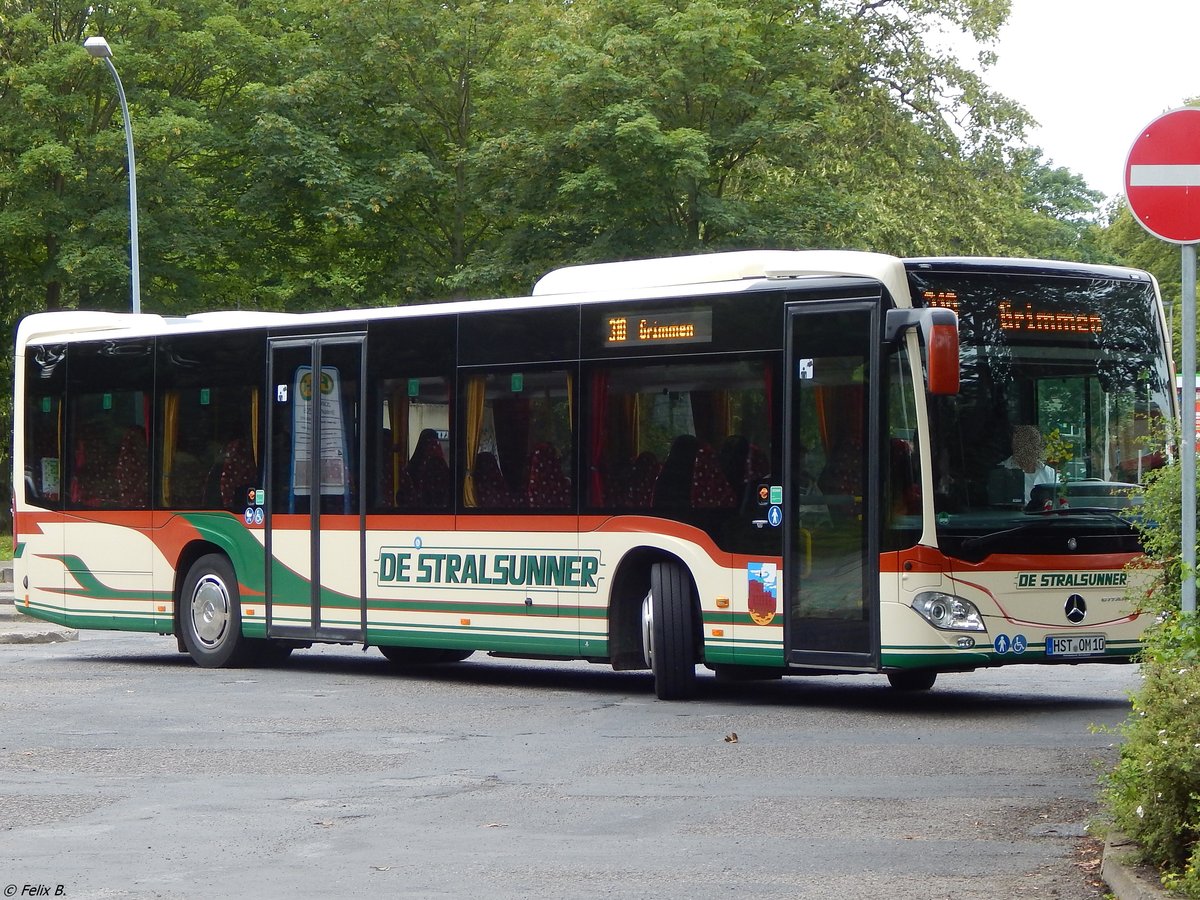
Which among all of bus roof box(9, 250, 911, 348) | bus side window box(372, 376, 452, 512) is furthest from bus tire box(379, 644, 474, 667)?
bus roof box(9, 250, 911, 348)

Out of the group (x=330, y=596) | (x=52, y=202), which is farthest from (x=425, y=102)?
(x=330, y=596)

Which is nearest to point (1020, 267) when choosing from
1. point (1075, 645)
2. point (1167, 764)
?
point (1075, 645)

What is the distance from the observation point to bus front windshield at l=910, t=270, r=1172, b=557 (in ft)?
41.5

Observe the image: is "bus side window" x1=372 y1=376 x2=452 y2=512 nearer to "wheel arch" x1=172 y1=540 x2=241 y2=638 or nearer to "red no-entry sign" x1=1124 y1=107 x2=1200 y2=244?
"wheel arch" x1=172 y1=540 x2=241 y2=638

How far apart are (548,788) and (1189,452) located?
3561mm

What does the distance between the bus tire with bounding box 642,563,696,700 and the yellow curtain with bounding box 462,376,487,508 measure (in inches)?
78.2

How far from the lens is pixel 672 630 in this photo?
1366cm

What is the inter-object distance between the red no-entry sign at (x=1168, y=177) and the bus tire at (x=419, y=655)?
9.95 meters

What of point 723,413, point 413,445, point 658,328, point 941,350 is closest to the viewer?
point 941,350

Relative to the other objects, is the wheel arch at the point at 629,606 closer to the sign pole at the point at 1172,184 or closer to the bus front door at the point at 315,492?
the bus front door at the point at 315,492

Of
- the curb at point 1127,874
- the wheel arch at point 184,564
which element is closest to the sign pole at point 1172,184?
the curb at point 1127,874

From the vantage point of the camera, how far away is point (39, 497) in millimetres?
18703

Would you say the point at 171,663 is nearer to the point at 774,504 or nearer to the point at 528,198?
the point at 774,504

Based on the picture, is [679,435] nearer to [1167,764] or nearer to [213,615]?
[213,615]
